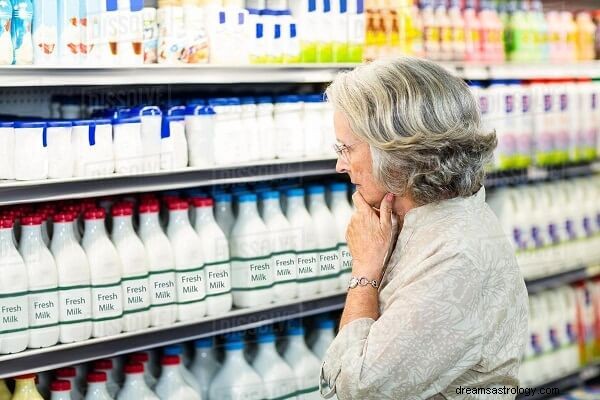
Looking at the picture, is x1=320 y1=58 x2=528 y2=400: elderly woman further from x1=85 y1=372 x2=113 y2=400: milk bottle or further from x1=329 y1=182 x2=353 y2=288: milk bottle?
x1=329 y1=182 x2=353 y2=288: milk bottle

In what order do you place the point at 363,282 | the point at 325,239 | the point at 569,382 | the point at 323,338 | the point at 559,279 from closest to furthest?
the point at 363,282
the point at 325,239
the point at 323,338
the point at 559,279
the point at 569,382

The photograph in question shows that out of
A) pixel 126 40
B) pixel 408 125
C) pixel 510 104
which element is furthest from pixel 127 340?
pixel 510 104

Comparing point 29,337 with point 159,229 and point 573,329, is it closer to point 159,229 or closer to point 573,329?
point 159,229

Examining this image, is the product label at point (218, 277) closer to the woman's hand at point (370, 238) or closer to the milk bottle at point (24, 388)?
the milk bottle at point (24, 388)

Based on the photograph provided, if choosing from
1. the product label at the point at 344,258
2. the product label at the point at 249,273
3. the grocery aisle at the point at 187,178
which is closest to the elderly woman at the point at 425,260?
the grocery aisle at the point at 187,178

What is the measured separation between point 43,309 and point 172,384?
21.0 inches

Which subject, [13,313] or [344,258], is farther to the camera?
[344,258]

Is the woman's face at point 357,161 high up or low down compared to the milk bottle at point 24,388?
up

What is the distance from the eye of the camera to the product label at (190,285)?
258cm

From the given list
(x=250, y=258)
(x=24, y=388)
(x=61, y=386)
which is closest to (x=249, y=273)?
(x=250, y=258)

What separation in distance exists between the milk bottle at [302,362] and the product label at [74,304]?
2.84 feet

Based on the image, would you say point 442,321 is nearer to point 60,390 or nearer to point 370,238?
point 370,238

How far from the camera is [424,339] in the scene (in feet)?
5.47

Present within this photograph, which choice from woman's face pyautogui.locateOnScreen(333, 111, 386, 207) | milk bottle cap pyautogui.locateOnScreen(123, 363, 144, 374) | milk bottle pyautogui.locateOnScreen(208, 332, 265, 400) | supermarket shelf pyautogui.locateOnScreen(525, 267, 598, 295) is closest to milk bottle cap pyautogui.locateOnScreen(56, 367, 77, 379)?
milk bottle cap pyautogui.locateOnScreen(123, 363, 144, 374)
